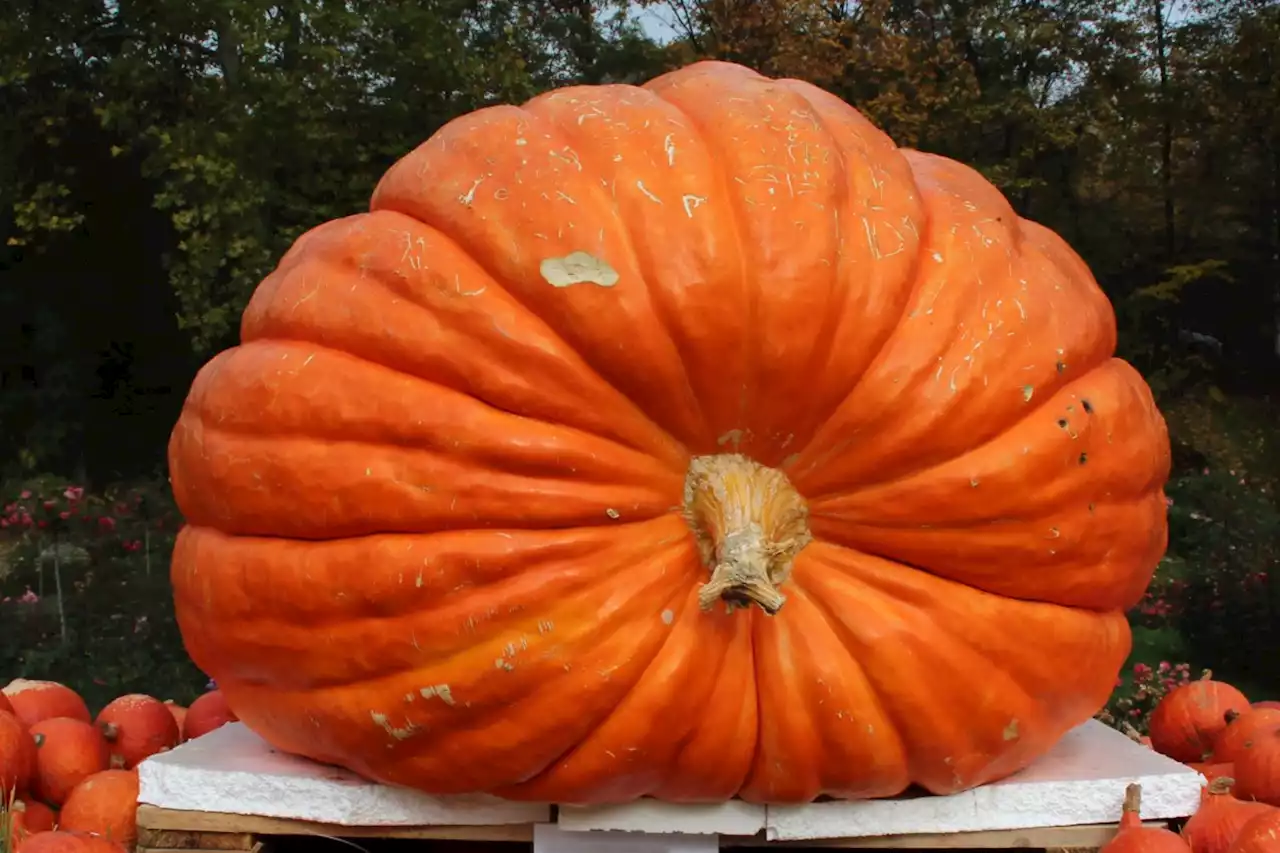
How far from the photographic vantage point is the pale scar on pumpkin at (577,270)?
1711mm

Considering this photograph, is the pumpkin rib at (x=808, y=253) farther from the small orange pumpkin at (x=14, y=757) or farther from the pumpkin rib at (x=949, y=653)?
the small orange pumpkin at (x=14, y=757)

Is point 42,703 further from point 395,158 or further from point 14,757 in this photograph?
point 395,158

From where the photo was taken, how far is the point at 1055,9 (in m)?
9.95

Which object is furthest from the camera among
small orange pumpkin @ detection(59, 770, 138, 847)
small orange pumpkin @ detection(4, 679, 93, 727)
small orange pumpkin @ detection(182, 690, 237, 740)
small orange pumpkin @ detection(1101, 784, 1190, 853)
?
small orange pumpkin @ detection(4, 679, 93, 727)

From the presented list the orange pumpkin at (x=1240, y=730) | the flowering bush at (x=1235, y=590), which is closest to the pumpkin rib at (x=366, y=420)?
the orange pumpkin at (x=1240, y=730)

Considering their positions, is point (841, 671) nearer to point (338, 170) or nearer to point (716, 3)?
point (338, 170)

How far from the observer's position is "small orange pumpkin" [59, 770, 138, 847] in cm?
228

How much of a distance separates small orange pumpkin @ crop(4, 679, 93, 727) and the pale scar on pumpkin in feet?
6.28

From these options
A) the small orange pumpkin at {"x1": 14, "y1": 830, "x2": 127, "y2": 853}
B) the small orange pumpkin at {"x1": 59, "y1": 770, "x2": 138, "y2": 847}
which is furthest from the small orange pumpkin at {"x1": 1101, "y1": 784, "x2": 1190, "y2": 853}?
the small orange pumpkin at {"x1": 59, "y1": 770, "x2": 138, "y2": 847}

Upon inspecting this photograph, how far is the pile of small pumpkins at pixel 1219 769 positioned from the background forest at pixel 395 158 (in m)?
1.34

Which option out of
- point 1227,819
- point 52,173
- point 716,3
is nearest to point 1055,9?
point 716,3

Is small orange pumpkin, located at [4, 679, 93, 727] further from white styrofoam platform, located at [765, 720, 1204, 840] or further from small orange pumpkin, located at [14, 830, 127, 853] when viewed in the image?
white styrofoam platform, located at [765, 720, 1204, 840]

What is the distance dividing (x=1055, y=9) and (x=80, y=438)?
8728 millimetres

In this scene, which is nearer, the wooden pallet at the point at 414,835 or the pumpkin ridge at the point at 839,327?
the pumpkin ridge at the point at 839,327
